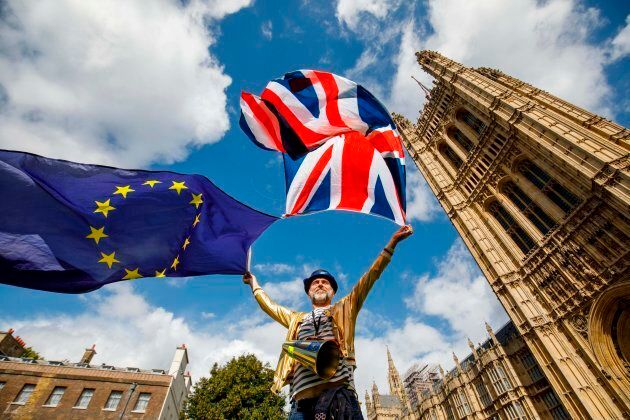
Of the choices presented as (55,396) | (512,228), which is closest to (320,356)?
(512,228)

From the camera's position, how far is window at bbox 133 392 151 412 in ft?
74.8

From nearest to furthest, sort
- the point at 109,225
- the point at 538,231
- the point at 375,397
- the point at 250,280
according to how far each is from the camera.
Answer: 1. the point at 250,280
2. the point at 109,225
3. the point at 538,231
4. the point at 375,397

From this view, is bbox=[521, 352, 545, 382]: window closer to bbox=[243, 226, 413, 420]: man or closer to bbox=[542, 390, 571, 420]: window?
bbox=[542, 390, 571, 420]: window

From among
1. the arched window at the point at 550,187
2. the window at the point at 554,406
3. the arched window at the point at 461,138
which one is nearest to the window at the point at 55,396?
the window at the point at 554,406

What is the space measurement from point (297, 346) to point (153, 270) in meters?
3.49

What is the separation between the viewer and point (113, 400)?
74.5 ft

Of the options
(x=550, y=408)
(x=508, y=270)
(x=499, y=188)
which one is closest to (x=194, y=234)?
(x=508, y=270)

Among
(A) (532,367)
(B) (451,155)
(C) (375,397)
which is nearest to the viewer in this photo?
(A) (532,367)

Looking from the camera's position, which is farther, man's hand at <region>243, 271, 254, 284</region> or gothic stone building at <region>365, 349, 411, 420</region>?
gothic stone building at <region>365, 349, 411, 420</region>

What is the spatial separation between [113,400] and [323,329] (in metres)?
27.7

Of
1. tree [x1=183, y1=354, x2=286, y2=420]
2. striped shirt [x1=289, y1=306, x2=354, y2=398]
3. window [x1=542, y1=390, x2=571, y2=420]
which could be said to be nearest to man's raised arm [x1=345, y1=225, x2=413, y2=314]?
striped shirt [x1=289, y1=306, x2=354, y2=398]

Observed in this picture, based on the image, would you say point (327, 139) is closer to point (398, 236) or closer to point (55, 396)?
point (398, 236)

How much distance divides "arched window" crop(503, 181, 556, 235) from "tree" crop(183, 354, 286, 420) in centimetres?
2000

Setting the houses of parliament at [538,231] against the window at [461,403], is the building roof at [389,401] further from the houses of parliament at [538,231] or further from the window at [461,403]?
the window at [461,403]
